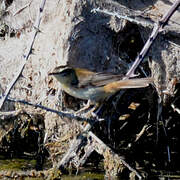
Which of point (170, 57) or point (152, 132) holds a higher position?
point (170, 57)

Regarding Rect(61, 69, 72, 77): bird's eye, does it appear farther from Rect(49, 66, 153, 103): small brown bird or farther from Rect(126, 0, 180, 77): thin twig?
Rect(126, 0, 180, 77): thin twig

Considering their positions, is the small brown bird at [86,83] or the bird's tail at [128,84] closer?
the bird's tail at [128,84]

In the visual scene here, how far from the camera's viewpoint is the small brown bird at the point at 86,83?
800 centimetres

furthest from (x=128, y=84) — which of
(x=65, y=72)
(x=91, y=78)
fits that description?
(x=65, y=72)

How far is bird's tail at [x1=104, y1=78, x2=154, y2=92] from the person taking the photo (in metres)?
7.69

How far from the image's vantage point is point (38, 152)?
9680 millimetres

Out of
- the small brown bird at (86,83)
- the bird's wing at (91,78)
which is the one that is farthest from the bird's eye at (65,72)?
the bird's wing at (91,78)

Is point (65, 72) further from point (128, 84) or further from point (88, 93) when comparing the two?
point (128, 84)

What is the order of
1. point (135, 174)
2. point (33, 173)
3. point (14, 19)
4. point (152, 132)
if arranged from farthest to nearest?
point (14, 19) < point (152, 132) < point (135, 174) < point (33, 173)

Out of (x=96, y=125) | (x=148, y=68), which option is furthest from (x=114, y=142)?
(x=148, y=68)

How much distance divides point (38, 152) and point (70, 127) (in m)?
1.10

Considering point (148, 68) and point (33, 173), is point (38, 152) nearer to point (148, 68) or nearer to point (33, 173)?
point (33, 173)

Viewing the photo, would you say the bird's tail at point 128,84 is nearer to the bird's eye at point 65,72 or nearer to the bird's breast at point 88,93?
the bird's breast at point 88,93

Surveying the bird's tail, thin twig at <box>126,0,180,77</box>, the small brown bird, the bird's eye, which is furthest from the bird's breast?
thin twig at <box>126,0,180,77</box>
